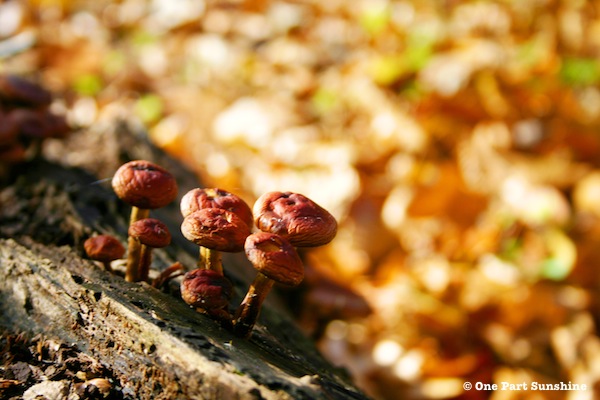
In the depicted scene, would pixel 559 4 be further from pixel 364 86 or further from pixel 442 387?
pixel 442 387

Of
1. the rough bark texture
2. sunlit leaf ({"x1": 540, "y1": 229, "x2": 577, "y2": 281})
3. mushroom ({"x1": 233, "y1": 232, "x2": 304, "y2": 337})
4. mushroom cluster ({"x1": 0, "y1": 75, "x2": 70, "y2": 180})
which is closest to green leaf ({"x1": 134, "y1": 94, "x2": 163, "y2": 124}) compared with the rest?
mushroom cluster ({"x1": 0, "y1": 75, "x2": 70, "y2": 180})

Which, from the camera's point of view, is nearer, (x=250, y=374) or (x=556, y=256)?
(x=250, y=374)

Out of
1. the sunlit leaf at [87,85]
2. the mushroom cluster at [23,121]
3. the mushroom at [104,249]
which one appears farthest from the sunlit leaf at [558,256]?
the sunlit leaf at [87,85]

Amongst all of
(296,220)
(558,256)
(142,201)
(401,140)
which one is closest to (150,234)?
(142,201)

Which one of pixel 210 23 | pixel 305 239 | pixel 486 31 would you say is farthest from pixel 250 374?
pixel 210 23

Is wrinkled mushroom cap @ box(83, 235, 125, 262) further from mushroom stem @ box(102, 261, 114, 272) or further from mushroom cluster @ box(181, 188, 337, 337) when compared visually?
mushroom cluster @ box(181, 188, 337, 337)

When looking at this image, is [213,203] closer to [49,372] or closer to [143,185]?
[143,185]
